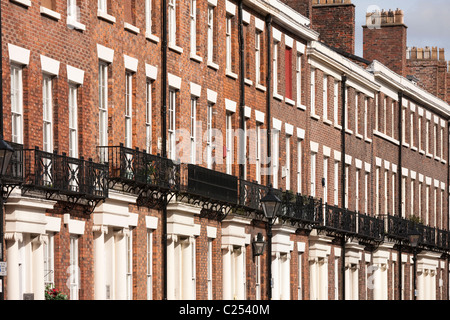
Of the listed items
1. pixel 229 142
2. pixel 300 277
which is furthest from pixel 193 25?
pixel 300 277

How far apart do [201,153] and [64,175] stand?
34.7ft

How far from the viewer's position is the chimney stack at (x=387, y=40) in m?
65.2

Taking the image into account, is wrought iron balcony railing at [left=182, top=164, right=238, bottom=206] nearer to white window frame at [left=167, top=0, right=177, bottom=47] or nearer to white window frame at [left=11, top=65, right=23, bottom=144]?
white window frame at [left=167, top=0, right=177, bottom=47]

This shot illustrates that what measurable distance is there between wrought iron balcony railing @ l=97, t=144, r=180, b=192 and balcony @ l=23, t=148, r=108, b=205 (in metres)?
1.05

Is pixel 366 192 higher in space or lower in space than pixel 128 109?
lower

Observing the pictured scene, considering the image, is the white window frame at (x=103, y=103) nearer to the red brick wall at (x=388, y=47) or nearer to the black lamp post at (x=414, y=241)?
the black lamp post at (x=414, y=241)

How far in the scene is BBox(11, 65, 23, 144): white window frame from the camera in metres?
25.8

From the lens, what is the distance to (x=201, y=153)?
122ft

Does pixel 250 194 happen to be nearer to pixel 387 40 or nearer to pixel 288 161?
pixel 288 161

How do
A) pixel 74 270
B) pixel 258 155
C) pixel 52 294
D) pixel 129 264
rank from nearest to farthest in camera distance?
pixel 52 294 → pixel 74 270 → pixel 129 264 → pixel 258 155

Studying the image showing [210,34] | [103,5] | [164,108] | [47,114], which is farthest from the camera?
[210,34]

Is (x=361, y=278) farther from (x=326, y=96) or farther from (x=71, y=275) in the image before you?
(x=71, y=275)
